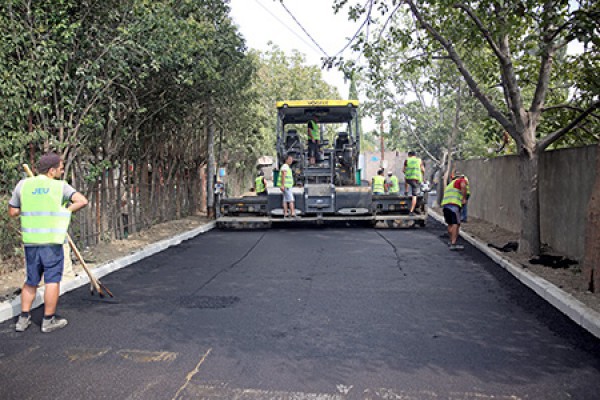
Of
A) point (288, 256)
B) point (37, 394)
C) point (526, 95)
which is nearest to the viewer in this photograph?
point (37, 394)

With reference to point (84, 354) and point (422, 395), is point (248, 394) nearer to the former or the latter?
point (422, 395)

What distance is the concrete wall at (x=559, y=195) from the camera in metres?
9.12

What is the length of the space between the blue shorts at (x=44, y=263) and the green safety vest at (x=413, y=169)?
1276 centimetres

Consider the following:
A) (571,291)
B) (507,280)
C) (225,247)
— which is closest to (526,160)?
(507,280)

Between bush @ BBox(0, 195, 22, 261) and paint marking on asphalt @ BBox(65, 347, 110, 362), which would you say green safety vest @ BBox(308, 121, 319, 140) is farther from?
paint marking on asphalt @ BBox(65, 347, 110, 362)

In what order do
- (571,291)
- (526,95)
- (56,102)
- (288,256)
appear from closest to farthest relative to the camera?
(571,291) < (56,102) < (288,256) < (526,95)

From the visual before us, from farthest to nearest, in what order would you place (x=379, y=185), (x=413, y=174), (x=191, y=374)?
(x=379, y=185), (x=413, y=174), (x=191, y=374)

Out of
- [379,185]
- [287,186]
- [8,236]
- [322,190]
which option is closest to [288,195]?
[287,186]

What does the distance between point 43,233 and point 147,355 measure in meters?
1.72

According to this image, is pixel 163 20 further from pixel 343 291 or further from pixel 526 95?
pixel 526 95

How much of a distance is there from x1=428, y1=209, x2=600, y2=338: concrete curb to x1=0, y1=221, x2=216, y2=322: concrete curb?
230 inches

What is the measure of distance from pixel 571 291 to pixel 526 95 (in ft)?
53.9

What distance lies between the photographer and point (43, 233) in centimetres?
574

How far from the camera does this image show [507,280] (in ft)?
27.7
